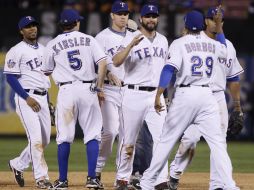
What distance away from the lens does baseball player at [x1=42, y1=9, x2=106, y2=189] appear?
9828 mm

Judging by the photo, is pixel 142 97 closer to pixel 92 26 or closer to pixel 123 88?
pixel 123 88

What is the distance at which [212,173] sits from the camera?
950 centimetres

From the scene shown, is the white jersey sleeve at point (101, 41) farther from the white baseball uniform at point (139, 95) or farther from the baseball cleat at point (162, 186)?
the baseball cleat at point (162, 186)

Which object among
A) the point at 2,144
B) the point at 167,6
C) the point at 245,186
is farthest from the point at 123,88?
the point at 167,6

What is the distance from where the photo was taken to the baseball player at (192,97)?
29.4 ft

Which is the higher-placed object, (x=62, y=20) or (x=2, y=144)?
(x=62, y=20)

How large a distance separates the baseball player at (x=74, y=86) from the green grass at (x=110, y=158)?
349cm

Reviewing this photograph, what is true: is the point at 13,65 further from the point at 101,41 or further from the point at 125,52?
the point at 125,52

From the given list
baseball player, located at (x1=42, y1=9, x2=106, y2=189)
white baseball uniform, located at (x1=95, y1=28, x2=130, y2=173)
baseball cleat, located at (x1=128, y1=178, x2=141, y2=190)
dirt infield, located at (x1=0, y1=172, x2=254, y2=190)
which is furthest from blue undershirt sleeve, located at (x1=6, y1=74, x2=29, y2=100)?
baseball cleat, located at (x1=128, y1=178, x2=141, y2=190)

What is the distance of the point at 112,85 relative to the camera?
10.7m

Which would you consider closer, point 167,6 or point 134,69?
point 134,69

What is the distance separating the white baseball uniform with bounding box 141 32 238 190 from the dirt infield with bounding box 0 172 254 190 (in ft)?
5.47

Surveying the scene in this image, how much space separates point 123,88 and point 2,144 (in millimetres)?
8818

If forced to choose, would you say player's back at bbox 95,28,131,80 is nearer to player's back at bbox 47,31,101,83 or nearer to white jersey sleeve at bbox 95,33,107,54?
white jersey sleeve at bbox 95,33,107,54
